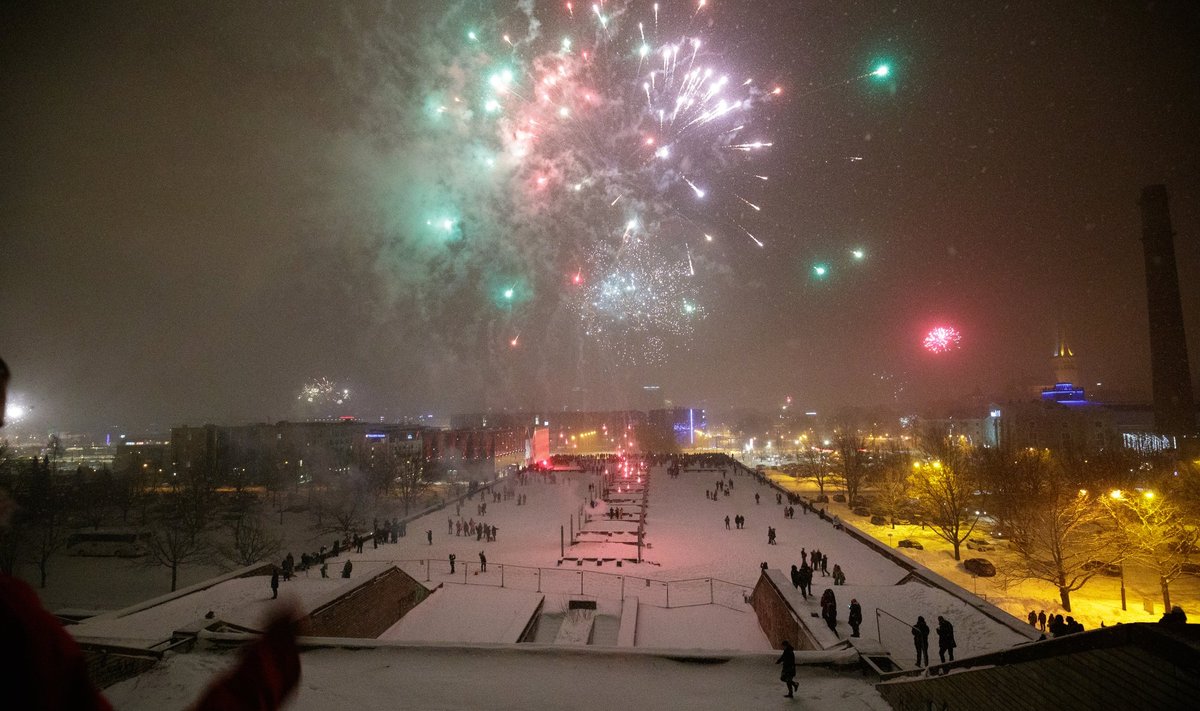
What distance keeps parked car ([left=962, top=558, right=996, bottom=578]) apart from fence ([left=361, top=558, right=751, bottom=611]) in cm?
1163

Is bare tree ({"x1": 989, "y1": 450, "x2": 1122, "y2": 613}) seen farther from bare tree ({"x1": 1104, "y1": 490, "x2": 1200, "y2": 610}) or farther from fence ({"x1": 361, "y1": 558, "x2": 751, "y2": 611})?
fence ({"x1": 361, "y1": 558, "x2": 751, "y2": 611})

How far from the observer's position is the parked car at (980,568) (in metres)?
24.2

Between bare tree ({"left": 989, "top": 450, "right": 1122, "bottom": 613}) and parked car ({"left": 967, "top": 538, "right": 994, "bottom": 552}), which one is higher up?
bare tree ({"left": 989, "top": 450, "right": 1122, "bottom": 613})

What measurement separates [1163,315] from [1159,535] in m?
48.0

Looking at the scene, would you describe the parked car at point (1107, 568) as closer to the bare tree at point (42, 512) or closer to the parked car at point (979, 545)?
the parked car at point (979, 545)

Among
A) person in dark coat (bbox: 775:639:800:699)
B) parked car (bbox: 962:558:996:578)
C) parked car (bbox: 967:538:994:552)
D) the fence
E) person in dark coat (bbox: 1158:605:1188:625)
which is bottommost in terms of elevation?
parked car (bbox: 967:538:994:552)

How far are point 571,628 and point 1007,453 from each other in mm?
27616

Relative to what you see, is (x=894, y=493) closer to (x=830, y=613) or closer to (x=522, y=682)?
(x=830, y=613)

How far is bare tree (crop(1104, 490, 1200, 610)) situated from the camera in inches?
818

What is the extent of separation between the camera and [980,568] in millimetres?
24297

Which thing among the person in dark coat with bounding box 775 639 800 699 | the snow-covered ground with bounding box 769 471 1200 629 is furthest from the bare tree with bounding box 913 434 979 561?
the person in dark coat with bounding box 775 639 800 699

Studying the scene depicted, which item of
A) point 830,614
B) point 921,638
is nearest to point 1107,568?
point 830,614

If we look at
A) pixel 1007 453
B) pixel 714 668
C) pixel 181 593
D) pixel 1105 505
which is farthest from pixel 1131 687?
pixel 1007 453

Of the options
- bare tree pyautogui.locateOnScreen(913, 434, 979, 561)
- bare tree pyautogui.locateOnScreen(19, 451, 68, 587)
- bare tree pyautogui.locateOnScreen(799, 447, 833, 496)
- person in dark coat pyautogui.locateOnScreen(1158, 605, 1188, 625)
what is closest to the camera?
person in dark coat pyautogui.locateOnScreen(1158, 605, 1188, 625)
